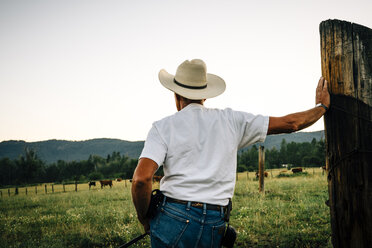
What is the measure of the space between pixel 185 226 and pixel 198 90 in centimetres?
113

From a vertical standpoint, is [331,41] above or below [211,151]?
above

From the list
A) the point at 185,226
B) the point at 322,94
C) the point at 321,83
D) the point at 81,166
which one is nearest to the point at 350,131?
the point at 322,94

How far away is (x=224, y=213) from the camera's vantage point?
85.3 inches

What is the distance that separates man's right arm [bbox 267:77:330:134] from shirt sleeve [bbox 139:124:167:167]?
88 centimetres

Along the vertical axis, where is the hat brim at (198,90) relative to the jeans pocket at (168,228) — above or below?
above

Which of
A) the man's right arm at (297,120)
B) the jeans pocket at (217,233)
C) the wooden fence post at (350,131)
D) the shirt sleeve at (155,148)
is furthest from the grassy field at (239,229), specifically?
the shirt sleeve at (155,148)

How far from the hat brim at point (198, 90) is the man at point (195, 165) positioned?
2 centimetres

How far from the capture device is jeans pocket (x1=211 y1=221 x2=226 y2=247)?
2.09 m

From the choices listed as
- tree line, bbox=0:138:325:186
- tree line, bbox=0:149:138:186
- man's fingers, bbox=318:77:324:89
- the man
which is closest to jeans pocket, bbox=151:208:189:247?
the man

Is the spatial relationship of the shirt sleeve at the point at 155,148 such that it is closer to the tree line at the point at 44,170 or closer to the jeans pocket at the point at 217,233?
the jeans pocket at the point at 217,233

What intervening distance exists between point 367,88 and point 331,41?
0.51 m

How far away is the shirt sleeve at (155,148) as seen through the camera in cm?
202

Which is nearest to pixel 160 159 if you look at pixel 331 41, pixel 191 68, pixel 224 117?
pixel 224 117

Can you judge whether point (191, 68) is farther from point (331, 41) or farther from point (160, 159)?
point (331, 41)
